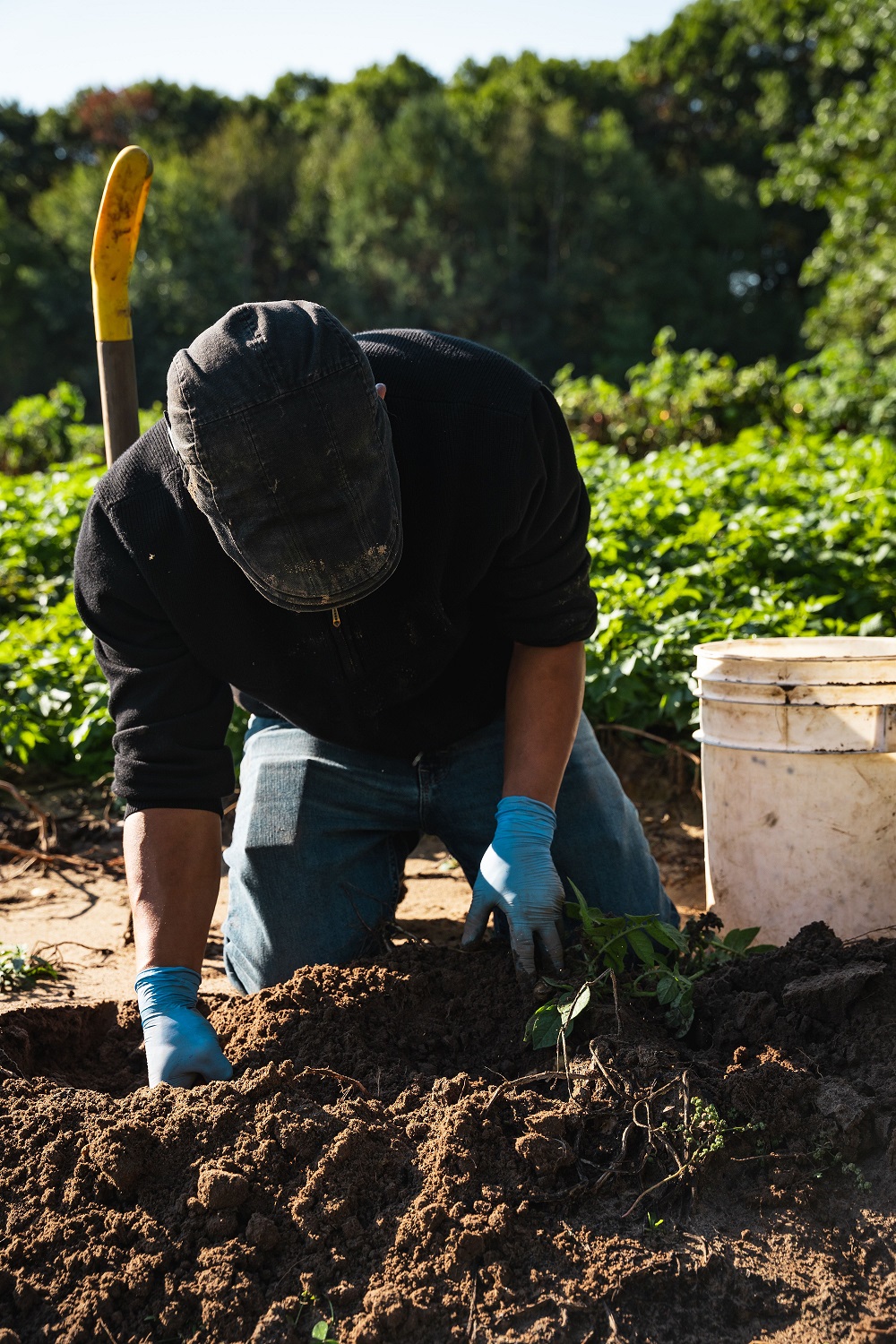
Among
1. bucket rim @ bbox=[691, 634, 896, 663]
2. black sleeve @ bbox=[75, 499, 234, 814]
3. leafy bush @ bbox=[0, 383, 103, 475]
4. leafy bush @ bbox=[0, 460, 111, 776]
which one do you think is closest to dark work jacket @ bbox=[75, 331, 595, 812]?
black sleeve @ bbox=[75, 499, 234, 814]

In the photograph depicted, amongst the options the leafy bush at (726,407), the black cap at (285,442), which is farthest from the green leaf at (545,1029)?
the leafy bush at (726,407)

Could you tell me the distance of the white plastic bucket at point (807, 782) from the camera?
2.27m

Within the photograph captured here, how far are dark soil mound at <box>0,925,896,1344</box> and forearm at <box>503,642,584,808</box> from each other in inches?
20.4

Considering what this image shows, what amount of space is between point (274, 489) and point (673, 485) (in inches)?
137

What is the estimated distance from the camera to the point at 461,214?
2888cm

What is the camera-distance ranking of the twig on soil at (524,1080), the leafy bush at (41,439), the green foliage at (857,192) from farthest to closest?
the green foliage at (857,192), the leafy bush at (41,439), the twig on soil at (524,1080)

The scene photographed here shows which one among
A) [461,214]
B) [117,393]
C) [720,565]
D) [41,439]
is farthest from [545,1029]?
[461,214]

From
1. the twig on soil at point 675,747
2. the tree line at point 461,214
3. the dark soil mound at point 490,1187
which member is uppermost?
the tree line at point 461,214

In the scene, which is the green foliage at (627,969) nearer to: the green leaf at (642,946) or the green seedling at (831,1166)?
the green leaf at (642,946)

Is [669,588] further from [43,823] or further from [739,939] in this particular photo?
[43,823]

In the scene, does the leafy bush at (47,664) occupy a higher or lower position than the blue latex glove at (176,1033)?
higher

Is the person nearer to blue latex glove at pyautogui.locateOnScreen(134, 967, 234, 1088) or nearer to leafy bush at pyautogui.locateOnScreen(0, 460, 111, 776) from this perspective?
blue latex glove at pyautogui.locateOnScreen(134, 967, 234, 1088)

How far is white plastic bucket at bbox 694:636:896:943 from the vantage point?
227cm

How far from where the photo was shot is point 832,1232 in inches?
56.1
